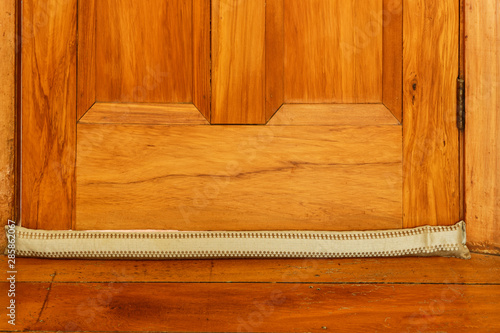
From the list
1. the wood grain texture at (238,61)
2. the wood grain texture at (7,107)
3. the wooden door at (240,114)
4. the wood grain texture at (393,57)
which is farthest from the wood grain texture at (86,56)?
the wood grain texture at (393,57)

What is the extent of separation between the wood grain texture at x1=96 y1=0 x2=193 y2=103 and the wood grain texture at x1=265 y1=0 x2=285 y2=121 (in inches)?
5.7

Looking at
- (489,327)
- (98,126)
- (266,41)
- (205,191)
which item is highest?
(266,41)

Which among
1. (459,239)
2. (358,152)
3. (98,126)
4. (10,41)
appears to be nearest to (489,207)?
(459,239)

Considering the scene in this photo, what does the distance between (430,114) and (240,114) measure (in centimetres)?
36

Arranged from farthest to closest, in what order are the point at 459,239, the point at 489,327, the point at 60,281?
the point at 459,239 < the point at 60,281 < the point at 489,327

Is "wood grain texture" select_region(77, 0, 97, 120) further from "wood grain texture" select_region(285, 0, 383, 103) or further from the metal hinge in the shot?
the metal hinge

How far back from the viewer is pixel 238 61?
74 centimetres

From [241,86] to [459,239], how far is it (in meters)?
0.49

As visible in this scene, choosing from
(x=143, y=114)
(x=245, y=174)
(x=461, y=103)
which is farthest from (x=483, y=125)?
(x=143, y=114)

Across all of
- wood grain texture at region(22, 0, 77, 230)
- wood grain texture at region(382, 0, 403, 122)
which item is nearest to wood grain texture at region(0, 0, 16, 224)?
wood grain texture at region(22, 0, 77, 230)

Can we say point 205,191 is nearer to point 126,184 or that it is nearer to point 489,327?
point 126,184

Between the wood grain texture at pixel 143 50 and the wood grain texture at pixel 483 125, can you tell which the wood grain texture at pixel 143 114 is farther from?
the wood grain texture at pixel 483 125

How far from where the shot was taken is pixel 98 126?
0.74 metres

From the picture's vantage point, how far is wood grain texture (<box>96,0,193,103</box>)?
731 millimetres
